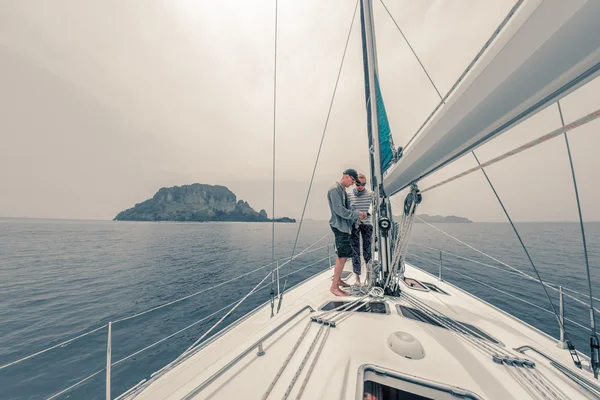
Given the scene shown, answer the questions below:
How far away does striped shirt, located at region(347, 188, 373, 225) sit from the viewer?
3.34 meters

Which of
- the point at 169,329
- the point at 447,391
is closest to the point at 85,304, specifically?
the point at 169,329

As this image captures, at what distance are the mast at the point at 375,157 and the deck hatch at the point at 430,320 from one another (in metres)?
0.59

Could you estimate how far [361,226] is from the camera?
11.1 ft

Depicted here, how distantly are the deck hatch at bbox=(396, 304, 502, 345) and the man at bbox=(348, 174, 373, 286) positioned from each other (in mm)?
873

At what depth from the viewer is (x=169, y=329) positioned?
17.4 feet

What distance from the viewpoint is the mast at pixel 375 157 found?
117 inches

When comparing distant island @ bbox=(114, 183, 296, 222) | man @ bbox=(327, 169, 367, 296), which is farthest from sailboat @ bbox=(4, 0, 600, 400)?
distant island @ bbox=(114, 183, 296, 222)

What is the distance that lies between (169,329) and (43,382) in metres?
2.06

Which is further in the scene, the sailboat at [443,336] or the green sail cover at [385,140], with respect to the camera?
the green sail cover at [385,140]

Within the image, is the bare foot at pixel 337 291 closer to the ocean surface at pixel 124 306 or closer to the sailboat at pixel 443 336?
the sailboat at pixel 443 336

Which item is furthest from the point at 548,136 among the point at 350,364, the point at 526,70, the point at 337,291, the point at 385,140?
the point at 385,140

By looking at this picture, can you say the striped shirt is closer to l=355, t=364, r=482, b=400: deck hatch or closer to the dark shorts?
the dark shorts

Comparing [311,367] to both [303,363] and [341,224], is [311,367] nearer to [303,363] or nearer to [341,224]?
[303,363]

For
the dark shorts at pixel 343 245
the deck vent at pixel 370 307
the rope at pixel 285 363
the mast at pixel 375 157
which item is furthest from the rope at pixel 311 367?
A: the mast at pixel 375 157
